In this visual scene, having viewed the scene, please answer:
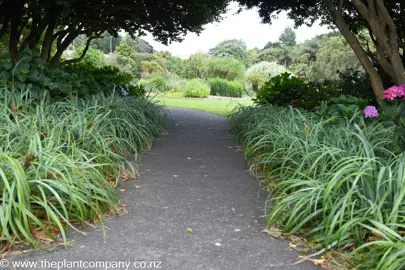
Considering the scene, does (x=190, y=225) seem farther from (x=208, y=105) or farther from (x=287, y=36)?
(x=287, y=36)

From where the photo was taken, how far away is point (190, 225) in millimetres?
3123

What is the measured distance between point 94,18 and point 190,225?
8034mm

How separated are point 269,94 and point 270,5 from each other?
206cm

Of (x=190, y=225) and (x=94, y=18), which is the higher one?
(x=94, y=18)

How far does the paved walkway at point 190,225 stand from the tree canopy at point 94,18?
160 inches

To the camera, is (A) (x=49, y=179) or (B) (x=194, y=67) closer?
(A) (x=49, y=179)

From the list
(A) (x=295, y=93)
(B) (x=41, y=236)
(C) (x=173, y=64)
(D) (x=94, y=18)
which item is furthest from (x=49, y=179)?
(C) (x=173, y=64)

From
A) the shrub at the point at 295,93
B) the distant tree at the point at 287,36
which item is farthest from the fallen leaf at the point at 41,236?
the distant tree at the point at 287,36

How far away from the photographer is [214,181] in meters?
4.43

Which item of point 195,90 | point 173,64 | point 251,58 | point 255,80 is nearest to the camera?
point 195,90

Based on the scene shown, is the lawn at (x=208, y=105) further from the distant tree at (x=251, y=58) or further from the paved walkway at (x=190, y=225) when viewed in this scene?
the distant tree at (x=251, y=58)

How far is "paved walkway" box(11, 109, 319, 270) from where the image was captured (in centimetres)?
257

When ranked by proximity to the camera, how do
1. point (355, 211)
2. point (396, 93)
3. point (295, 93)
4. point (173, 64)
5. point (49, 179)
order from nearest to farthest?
point (355, 211)
point (49, 179)
point (396, 93)
point (295, 93)
point (173, 64)

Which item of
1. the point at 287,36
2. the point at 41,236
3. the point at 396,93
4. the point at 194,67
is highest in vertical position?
the point at 287,36
